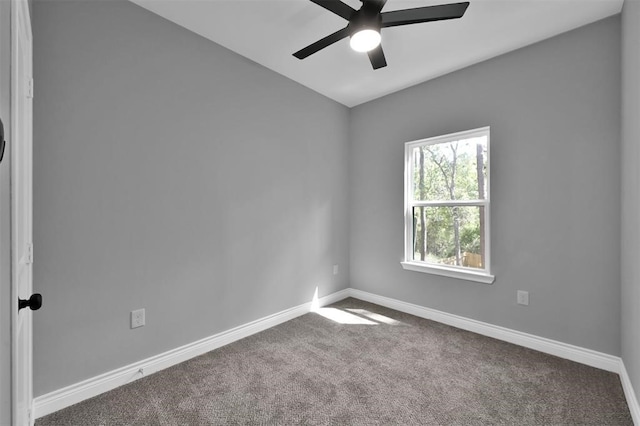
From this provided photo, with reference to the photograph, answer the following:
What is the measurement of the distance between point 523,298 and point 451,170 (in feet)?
4.46

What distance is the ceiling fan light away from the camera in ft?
6.11

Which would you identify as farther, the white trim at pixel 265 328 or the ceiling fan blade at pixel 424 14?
the white trim at pixel 265 328

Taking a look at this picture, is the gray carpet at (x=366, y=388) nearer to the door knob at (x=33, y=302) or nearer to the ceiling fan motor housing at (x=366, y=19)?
the door knob at (x=33, y=302)

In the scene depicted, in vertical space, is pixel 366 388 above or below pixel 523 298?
below

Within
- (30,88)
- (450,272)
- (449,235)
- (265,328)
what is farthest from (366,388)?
(30,88)

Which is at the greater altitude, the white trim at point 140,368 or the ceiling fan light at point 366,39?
the ceiling fan light at point 366,39

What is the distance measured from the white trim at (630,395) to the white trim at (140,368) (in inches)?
101

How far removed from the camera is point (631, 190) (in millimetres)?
1833

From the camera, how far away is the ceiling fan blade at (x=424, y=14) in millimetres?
1650

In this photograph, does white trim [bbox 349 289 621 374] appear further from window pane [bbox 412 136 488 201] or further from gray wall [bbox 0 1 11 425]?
gray wall [bbox 0 1 11 425]

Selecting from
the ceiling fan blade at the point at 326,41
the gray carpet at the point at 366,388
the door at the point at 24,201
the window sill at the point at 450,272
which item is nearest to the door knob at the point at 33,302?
the door at the point at 24,201

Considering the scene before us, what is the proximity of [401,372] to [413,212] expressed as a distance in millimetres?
1779

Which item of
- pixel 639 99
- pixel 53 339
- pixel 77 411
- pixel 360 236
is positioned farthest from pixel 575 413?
pixel 53 339

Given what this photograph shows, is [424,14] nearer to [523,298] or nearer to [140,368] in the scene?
[523,298]
